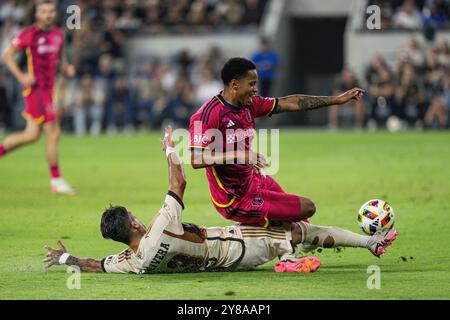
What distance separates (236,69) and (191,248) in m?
1.78

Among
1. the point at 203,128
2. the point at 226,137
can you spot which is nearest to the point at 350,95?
the point at 226,137

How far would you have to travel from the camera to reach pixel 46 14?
674 inches

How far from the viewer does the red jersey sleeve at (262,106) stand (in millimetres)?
10914

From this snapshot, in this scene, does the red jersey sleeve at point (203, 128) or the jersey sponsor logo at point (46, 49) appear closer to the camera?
the red jersey sleeve at point (203, 128)

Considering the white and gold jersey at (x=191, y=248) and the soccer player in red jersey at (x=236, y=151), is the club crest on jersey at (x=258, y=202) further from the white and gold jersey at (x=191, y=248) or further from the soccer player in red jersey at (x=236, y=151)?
the white and gold jersey at (x=191, y=248)

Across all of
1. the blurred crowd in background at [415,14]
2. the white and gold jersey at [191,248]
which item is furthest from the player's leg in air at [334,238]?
the blurred crowd in background at [415,14]

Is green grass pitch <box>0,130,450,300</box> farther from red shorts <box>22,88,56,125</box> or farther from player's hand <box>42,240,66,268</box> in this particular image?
red shorts <box>22,88,56,125</box>

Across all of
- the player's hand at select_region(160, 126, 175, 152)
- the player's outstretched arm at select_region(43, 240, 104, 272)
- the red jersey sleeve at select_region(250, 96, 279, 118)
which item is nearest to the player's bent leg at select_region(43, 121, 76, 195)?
the red jersey sleeve at select_region(250, 96, 279, 118)

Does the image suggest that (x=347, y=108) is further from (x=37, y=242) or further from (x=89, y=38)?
(x=37, y=242)

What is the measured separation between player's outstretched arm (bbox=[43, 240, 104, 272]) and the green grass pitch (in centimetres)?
14

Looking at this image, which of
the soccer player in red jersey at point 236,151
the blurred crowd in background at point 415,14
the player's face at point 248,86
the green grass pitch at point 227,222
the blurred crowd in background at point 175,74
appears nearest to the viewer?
the green grass pitch at point 227,222

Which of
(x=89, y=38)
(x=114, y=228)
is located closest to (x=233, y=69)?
(x=114, y=228)

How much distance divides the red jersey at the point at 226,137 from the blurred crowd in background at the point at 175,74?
21634mm
